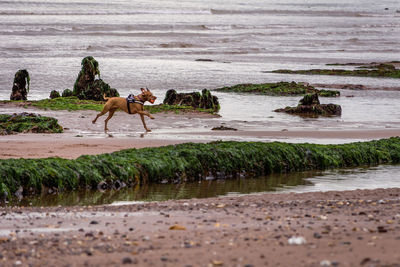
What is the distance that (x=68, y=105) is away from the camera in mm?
22250

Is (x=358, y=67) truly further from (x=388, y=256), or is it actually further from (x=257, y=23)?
(x=257, y=23)

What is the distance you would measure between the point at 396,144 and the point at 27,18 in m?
72.5

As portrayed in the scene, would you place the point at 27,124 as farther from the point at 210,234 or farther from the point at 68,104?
the point at 210,234

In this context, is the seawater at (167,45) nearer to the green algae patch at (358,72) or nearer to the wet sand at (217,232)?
the green algae patch at (358,72)

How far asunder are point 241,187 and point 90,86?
1334 centimetres

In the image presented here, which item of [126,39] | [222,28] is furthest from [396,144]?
[222,28]

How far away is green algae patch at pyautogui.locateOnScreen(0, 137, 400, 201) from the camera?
11.6 metres

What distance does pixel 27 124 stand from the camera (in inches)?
687

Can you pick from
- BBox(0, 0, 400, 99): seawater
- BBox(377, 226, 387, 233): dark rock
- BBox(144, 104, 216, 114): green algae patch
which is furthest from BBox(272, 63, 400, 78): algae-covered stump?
BBox(377, 226, 387, 233): dark rock

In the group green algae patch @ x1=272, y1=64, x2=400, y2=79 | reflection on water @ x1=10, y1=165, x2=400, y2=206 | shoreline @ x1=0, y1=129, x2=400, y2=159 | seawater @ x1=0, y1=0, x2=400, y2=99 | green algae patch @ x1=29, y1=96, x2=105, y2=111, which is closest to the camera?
reflection on water @ x1=10, y1=165, x2=400, y2=206

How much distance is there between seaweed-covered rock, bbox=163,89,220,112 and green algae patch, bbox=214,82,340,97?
610 centimetres

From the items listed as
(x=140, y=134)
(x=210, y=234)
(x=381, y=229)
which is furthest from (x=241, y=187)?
(x=140, y=134)

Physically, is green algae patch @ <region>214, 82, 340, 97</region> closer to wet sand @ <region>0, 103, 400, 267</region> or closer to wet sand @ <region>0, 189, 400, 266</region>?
wet sand @ <region>0, 103, 400, 267</region>

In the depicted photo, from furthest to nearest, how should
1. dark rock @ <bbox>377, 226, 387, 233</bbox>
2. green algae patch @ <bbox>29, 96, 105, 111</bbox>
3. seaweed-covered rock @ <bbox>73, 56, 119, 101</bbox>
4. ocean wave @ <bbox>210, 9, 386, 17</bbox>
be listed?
ocean wave @ <bbox>210, 9, 386, 17</bbox> < seaweed-covered rock @ <bbox>73, 56, 119, 101</bbox> < green algae patch @ <bbox>29, 96, 105, 111</bbox> < dark rock @ <bbox>377, 226, 387, 233</bbox>
